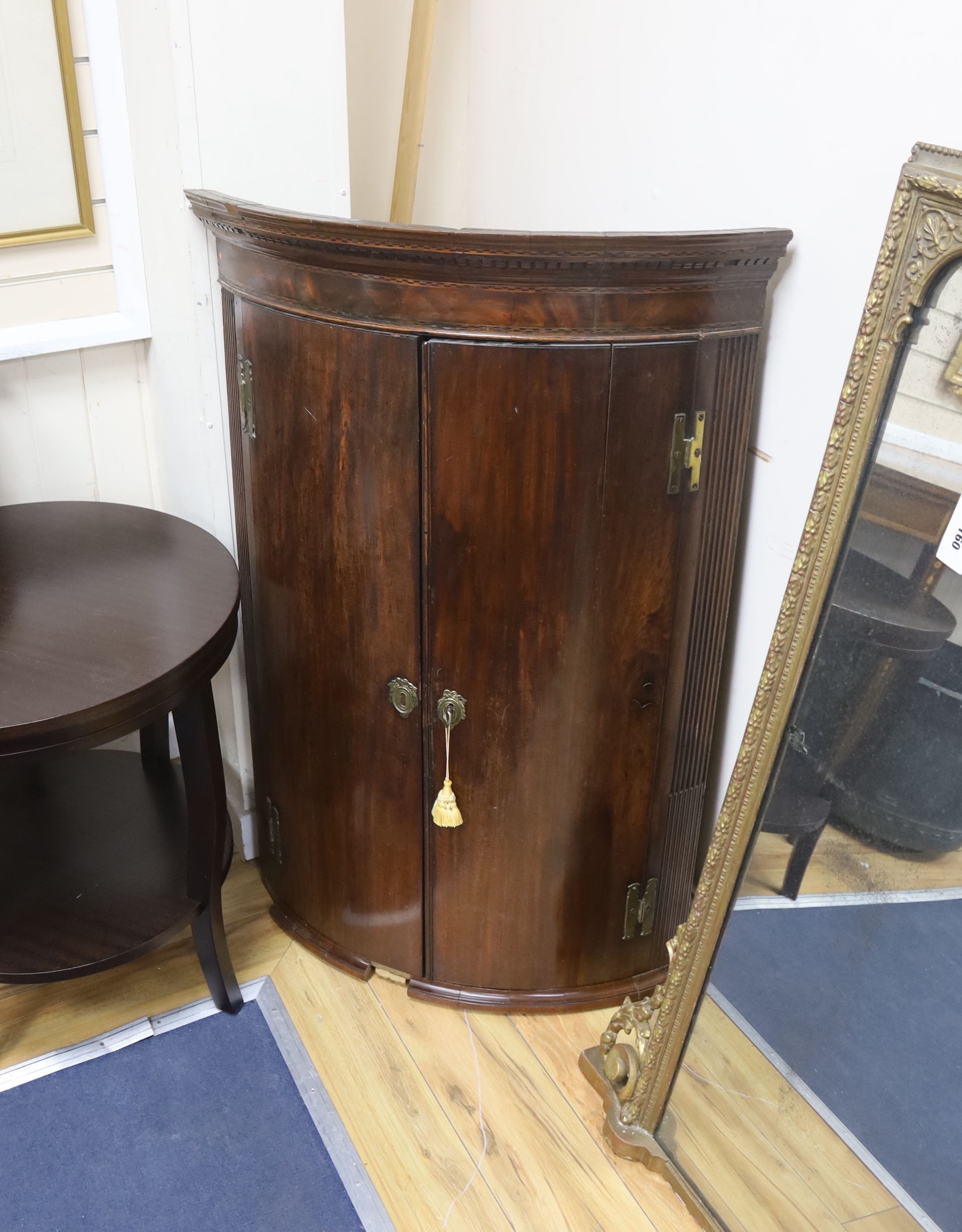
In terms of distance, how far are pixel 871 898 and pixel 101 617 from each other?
106cm

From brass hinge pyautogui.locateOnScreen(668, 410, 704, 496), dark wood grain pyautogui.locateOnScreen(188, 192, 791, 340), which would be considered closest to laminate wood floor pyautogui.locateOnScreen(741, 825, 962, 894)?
brass hinge pyautogui.locateOnScreen(668, 410, 704, 496)

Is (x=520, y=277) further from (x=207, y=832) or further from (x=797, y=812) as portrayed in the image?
(x=207, y=832)

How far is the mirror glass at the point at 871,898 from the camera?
117 centimetres

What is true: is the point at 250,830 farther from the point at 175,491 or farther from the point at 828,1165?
the point at 828,1165

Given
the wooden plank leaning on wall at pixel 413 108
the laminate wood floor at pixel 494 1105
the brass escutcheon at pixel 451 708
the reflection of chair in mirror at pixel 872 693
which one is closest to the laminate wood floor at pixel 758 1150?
the laminate wood floor at pixel 494 1105

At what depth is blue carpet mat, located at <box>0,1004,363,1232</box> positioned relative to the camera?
1.55 m

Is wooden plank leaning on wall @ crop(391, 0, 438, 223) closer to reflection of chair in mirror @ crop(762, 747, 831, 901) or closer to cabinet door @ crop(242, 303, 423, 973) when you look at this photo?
cabinet door @ crop(242, 303, 423, 973)

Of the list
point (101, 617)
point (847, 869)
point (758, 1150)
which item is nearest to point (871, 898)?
point (847, 869)

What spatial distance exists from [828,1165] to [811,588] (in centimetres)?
71

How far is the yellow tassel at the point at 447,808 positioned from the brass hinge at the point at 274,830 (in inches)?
15.9

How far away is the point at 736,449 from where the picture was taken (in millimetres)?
1543

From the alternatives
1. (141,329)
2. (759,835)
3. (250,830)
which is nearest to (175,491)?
(141,329)

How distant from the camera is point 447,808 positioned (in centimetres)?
166

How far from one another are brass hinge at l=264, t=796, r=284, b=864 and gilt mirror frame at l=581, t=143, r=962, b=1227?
634 millimetres
